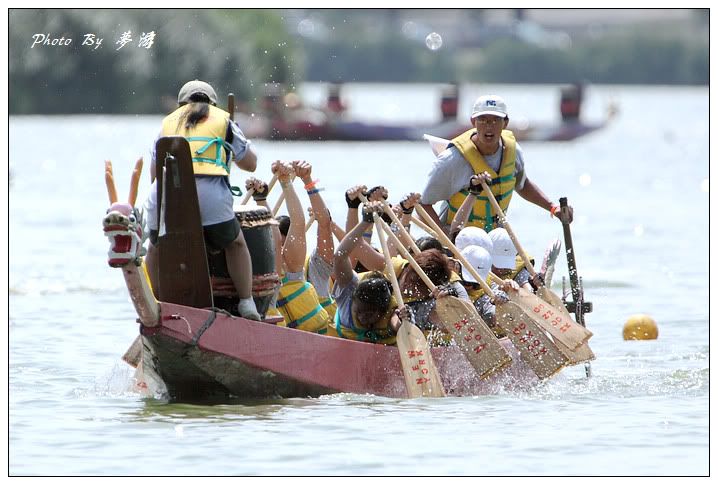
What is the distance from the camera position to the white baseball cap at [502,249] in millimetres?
10734

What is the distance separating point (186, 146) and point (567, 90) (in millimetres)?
50178

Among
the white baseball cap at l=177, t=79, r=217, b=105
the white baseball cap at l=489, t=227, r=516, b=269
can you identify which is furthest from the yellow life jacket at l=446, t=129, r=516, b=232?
the white baseball cap at l=177, t=79, r=217, b=105

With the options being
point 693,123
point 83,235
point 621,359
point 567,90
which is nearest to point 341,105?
point 567,90

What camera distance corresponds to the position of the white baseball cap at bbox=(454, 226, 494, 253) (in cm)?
1046

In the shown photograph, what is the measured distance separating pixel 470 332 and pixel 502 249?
3.61ft

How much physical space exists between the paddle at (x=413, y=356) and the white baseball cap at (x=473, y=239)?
81 centimetres

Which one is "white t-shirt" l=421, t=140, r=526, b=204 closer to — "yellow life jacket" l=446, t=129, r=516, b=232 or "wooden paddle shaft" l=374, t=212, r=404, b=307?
"yellow life jacket" l=446, t=129, r=516, b=232

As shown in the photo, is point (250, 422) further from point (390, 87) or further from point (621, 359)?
point (390, 87)

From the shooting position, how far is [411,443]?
888 cm

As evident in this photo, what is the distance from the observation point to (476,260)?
405 inches

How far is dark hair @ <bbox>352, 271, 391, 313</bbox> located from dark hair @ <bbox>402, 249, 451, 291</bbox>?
0.70 ft

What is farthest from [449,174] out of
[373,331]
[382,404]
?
[382,404]

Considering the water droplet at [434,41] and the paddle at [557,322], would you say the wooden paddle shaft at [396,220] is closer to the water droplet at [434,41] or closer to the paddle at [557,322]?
the paddle at [557,322]

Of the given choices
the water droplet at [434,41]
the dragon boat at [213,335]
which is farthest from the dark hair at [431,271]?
the water droplet at [434,41]
